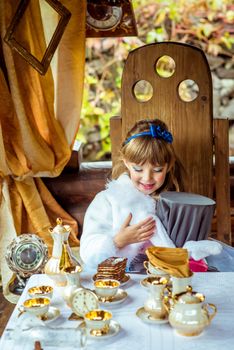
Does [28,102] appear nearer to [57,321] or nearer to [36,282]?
[36,282]

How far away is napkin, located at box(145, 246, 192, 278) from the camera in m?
1.41

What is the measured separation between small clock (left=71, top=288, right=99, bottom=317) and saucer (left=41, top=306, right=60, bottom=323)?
5 centimetres

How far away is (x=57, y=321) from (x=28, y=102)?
1357 mm

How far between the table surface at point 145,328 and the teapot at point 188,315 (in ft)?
0.10

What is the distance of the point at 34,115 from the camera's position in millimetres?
2592

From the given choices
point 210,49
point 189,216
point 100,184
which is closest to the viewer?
point 189,216

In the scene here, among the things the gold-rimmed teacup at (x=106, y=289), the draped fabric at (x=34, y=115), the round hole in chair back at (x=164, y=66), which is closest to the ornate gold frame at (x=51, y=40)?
the draped fabric at (x=34, y=115)

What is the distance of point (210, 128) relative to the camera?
2.38 meters

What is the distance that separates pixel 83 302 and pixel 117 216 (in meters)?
0.71

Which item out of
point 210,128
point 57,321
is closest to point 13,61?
point 210,128

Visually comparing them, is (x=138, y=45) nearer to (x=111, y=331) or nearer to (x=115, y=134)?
(x=115, y=134)

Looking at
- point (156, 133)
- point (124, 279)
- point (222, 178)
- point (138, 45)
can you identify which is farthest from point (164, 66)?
point (124, 279)

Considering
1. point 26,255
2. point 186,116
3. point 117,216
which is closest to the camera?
point 117,216

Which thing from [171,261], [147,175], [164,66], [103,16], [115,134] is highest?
[103,16]
